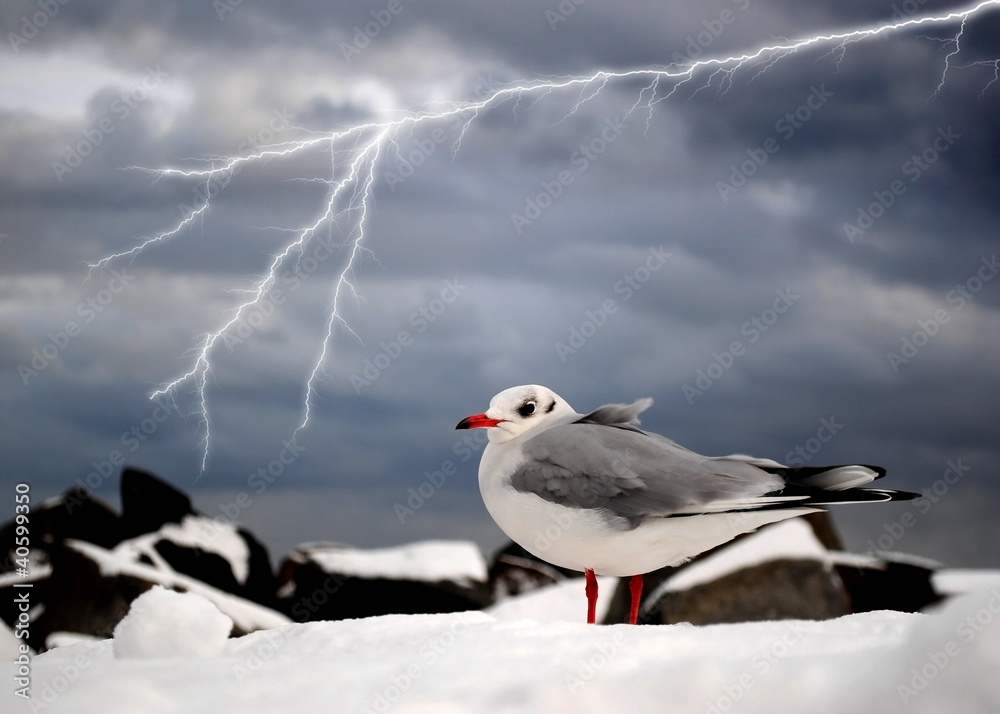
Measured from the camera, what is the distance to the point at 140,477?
1092 centimetres

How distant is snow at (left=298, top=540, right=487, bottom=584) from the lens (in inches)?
370

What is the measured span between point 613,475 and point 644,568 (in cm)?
48

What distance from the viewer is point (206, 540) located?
34.5ft

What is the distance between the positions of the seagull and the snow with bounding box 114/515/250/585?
6.80 m

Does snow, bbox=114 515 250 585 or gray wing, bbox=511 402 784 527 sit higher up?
snow, bbox=114 515 250 585

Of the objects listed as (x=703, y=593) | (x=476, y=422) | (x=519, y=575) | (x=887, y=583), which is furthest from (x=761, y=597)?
(x=476, y=422)

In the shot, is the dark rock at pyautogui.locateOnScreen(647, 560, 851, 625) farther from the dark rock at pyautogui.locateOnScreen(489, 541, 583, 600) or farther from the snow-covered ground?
the snow-covered ground

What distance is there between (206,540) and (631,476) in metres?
7.63

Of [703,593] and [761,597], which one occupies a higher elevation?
[703,593]

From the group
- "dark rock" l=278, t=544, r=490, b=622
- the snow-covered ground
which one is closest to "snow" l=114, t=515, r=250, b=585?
"dark rock" l=278, t=544, r=490, b=622

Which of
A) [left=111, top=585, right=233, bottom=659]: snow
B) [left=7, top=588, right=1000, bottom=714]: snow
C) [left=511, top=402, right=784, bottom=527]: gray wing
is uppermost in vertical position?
[left=511, top=402, right=784, bottom=527]: gray wing

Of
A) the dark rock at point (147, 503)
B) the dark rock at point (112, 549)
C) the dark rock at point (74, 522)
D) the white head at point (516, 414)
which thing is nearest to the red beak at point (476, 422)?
the white head at point (516, 414)

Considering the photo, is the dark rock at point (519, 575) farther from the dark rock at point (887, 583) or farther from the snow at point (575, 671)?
the snow at point (575, 671)

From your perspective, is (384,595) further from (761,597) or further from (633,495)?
(633,495)
